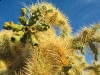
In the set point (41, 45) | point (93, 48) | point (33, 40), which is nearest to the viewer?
point (33, 40)

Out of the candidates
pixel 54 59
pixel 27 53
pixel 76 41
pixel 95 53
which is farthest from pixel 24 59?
pixel 95 53

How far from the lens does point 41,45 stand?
4.12 m

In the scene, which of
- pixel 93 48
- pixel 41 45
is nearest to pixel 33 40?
pixel 41 45

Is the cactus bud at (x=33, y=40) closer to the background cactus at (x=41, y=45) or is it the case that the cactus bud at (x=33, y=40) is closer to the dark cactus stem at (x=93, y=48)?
the background cactus at (x=41, y=45)

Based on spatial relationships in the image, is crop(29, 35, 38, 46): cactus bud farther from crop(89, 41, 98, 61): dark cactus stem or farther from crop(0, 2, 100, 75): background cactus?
crop(89, 41, 98, 61): dark cactus stem

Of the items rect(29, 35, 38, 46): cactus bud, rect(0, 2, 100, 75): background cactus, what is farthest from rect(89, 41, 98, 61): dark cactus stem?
rect(29, 35, 38, 46): cactus bud

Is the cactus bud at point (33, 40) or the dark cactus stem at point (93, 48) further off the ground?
the dark cactus stem at point (93, 48)

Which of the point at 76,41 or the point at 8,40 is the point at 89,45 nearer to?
the point at 76,41

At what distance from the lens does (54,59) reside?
4199 millimetres

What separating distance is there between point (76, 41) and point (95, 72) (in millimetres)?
2355

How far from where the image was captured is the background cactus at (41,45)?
3.88 meters

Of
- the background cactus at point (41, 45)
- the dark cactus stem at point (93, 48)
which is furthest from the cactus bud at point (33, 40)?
the dark cactus stem at point (93, 48)

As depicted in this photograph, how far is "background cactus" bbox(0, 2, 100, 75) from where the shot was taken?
3.88m

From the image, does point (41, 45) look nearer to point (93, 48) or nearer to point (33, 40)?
point (33, 40)
